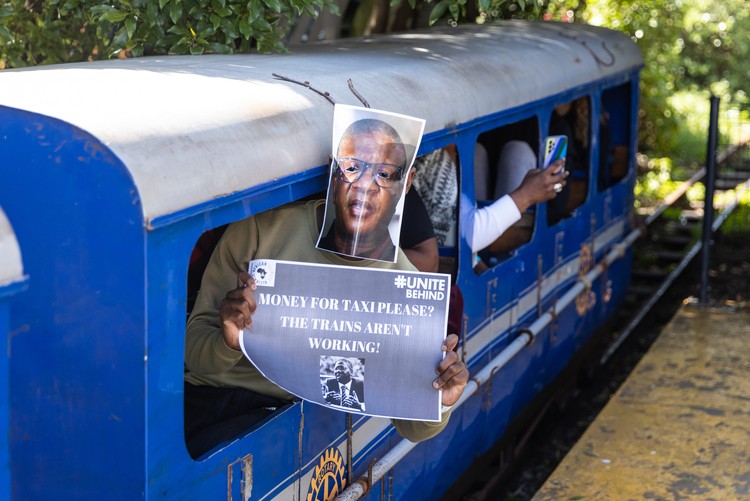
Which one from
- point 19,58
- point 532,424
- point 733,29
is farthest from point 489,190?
point 733,29

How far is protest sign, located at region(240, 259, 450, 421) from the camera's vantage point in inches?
118

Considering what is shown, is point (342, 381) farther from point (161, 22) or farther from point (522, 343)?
point (522, 343)

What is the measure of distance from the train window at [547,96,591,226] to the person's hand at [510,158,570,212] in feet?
2.98

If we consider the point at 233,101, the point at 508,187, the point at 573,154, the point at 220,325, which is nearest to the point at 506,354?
the point at 508,187

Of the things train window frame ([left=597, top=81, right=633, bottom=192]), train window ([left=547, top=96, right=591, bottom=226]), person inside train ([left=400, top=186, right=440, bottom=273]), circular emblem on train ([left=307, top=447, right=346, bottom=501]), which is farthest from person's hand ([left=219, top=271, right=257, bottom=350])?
train window frame ([left=597, top=81, right=633, bottom=192])

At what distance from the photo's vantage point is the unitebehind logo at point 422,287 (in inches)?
120

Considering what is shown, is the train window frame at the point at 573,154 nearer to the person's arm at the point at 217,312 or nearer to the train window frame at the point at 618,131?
the train window frame at the point at 618,131

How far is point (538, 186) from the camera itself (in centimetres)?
502

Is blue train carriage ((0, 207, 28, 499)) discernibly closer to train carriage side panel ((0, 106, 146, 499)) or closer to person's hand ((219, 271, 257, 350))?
train carriage side panel ((0, 106, 146, 499))

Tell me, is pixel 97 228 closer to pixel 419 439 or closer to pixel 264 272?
pixel 264 272

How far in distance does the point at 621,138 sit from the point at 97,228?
6037 mm

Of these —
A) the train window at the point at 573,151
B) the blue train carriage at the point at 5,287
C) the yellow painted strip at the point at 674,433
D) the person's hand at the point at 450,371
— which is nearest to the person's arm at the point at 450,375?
the person's hand at the point at 450,371

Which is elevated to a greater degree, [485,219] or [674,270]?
[485,219]

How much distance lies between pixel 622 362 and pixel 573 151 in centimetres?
250
